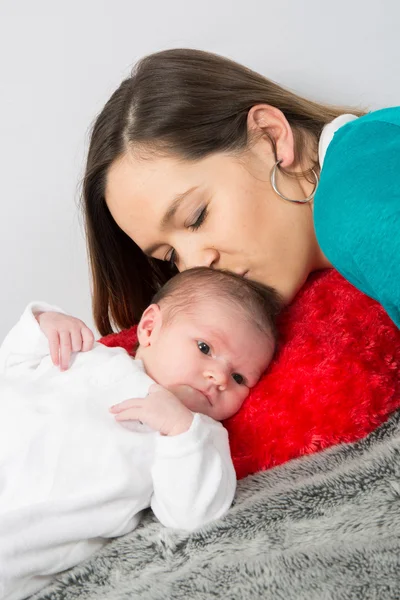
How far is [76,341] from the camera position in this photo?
5.02 feet

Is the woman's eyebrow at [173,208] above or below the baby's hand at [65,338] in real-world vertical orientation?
above

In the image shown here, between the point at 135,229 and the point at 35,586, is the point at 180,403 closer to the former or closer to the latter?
the point at 35,586

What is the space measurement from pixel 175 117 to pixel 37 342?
0.60 metres

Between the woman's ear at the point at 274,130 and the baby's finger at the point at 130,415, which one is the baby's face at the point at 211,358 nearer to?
the baby's finger at the point at 130,415

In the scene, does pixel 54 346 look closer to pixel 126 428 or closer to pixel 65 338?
pixel 65 338

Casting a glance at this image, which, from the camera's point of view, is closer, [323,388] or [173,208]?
[323,388]

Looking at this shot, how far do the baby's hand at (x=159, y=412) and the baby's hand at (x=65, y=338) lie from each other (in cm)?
24

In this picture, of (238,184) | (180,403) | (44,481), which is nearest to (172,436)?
(180,403)

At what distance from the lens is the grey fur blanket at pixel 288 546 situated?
98 centimetres

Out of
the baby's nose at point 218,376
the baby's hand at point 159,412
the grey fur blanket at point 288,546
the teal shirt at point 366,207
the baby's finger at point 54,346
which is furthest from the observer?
the baby's finger at point 54,346

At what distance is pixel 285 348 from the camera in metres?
1.46

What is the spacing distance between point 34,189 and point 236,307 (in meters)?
1.09

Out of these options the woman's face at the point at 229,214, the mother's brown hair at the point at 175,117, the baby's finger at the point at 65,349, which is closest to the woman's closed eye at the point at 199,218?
the woman's face at the point at 229,214

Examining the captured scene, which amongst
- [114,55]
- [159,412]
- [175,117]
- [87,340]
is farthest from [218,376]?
[114,55]
